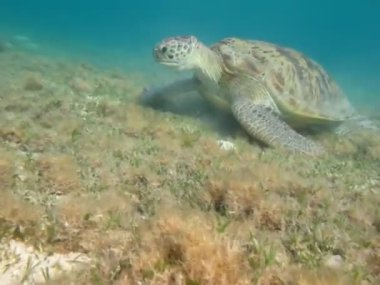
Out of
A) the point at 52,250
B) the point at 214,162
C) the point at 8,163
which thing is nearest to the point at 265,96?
the point at 214,162

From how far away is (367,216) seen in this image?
3.85 metres

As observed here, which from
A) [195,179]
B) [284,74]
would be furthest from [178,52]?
[195,179]

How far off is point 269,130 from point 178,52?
2.33m

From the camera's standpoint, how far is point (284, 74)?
25.9 ft

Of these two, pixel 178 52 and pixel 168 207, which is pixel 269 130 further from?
pixel 168 207

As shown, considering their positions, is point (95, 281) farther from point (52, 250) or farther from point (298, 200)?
point (298, 200)

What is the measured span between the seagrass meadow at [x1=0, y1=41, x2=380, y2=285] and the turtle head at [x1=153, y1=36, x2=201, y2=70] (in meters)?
1.61

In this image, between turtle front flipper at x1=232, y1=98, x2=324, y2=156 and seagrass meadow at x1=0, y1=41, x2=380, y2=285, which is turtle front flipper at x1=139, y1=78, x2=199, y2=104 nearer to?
turtle front flipper at x1=232, y1=98, x2=324, y2=156

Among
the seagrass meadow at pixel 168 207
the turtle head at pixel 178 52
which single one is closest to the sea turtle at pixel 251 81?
the turtle head at pixel 178 52

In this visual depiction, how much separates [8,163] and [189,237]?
7.30 ft

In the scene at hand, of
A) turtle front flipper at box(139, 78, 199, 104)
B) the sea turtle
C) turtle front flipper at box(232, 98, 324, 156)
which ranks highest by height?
the sea turtle

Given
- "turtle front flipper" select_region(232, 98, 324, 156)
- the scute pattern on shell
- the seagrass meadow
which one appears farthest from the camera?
the scute pattern on shell

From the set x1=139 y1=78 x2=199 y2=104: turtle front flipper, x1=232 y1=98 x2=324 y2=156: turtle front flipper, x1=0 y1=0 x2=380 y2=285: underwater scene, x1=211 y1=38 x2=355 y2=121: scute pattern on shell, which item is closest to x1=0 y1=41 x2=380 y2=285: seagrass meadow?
x1=0 y1=0 x2=380 y2=285: underwater scene

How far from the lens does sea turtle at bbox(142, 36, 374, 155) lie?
24.6 feet
